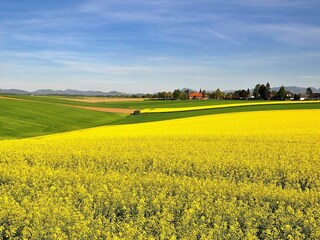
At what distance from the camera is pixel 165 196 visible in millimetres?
9172

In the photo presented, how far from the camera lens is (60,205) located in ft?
27.7

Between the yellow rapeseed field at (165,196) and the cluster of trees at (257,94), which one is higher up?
the cluster of trees at (257,94)

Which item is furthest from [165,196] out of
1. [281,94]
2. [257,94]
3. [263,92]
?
[257,94]

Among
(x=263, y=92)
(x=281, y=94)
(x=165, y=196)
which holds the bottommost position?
(x=165, y=196)

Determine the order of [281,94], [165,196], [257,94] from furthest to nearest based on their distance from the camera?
[257,94] < [281,94] < [165,196]

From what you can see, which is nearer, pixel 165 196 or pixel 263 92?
pixel 165 196

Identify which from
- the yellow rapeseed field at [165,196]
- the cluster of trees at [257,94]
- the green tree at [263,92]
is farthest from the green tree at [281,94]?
the yellow rapeseed field at [165,196]

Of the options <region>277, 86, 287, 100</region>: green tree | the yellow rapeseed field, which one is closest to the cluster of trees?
<region>277, 86, 287, 100</region>: green tree

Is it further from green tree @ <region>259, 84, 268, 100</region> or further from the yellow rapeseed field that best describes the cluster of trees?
the yellow rapeseed field

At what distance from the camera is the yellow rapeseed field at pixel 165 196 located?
23.2ft

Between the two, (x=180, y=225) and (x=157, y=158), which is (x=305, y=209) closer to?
(x=180, y=225)

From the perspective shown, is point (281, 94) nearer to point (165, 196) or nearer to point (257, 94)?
point (257, 94)

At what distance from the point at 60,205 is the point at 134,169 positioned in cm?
496

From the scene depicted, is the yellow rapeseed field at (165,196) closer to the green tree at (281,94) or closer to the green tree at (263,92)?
the green tree at (281,94)
